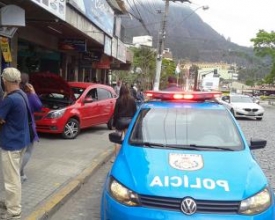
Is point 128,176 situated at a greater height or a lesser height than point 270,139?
greater

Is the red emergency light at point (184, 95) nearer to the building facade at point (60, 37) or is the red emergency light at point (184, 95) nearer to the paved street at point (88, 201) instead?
the paved street at point (88, 201)

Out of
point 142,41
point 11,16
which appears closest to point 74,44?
point 11,16

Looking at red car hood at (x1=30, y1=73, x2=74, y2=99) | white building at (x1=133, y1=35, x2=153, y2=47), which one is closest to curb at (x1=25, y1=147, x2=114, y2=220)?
red car hood at (x1=30, y1=73, x2=74, y2=99)

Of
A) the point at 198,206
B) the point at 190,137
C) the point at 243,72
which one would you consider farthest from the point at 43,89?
the point at 243,72

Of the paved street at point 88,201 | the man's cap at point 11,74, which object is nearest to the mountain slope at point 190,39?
the paved street at point 88,201

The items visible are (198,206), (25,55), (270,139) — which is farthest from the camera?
(25,55)

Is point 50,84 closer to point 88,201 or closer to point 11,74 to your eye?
point 88,201

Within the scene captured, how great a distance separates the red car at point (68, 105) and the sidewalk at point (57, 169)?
38 centimetres

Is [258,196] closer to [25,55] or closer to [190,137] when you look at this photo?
[190,137]

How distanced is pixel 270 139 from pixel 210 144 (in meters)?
10.6

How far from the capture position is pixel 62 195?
6.61 metres

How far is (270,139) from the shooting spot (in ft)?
→ 50.3

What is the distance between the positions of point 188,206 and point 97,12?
12.9 meters

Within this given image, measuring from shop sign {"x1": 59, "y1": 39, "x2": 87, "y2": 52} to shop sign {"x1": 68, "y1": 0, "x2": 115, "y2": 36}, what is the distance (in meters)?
0.92
